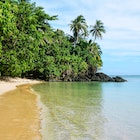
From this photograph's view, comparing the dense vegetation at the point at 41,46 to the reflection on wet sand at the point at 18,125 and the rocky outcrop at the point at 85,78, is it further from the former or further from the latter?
the reflection on wet sand at the point at 18,125

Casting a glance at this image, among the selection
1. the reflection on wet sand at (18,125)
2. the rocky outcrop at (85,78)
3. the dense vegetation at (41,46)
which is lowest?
the reflection on wet sand at (18,125)

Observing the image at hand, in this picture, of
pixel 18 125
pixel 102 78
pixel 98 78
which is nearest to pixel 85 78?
pixel 98 78

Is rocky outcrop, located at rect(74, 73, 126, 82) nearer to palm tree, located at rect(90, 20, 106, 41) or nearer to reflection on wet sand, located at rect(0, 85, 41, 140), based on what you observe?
palm tree, located at rect(90, 20, 106, 41)

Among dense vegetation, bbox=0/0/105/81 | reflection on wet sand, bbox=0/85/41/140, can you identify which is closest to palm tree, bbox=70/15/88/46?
dense vegetation, bbox=0/0/105/81

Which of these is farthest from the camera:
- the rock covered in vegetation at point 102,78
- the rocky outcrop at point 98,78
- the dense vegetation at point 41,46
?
the rock covered in vegetation at point 102,78

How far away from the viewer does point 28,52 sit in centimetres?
3188

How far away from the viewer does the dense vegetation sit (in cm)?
2966

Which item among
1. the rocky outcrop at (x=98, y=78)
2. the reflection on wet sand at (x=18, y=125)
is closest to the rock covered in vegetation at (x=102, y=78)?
the rocky outcrop at (x=98, y=78)

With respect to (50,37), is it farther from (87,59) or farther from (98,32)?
(98,32)

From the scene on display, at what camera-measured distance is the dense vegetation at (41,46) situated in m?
29.7

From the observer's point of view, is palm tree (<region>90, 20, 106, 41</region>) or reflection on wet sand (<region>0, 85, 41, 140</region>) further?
palm tree (<region>90, 20, 106, 41</region>)

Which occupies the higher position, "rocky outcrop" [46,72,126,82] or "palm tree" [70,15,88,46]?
"palm tree" [70,15,88,46]

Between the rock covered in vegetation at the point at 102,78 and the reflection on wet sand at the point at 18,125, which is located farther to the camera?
the rock covered in vegetation at the point at 102,78

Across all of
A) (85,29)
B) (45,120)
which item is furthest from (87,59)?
(45,120)
